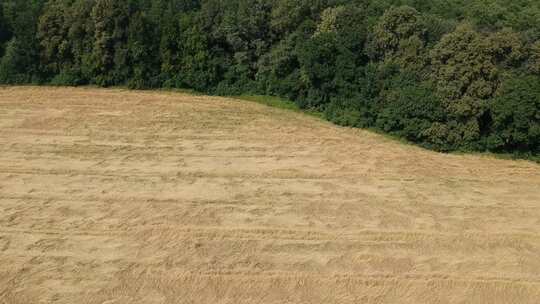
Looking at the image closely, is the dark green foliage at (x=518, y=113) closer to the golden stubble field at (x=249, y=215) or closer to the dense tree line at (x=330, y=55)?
the dense tree line at (x=330, y=55)

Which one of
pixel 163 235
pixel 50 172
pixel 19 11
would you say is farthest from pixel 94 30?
pixel 163 235

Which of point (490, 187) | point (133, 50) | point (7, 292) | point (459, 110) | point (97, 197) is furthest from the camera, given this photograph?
point (133, 50)

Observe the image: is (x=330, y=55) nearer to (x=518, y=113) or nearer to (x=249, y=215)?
(x=518, y=113)

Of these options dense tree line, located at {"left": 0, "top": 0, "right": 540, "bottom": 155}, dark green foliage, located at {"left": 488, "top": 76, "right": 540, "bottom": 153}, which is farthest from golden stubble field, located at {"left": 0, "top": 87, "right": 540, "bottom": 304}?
dense tree line, located at {"left": 0, "top": 0, "right": 540, "bottom": 155}

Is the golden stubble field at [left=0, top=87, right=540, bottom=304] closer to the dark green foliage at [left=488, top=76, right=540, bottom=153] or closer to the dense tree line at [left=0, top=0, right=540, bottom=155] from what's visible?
the dark green foliage at [left=488, top=76, right=540, bottom=153]

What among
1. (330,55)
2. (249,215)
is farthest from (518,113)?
(249,215)

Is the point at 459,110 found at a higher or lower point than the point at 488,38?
lower

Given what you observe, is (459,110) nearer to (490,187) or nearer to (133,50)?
(490,187)
